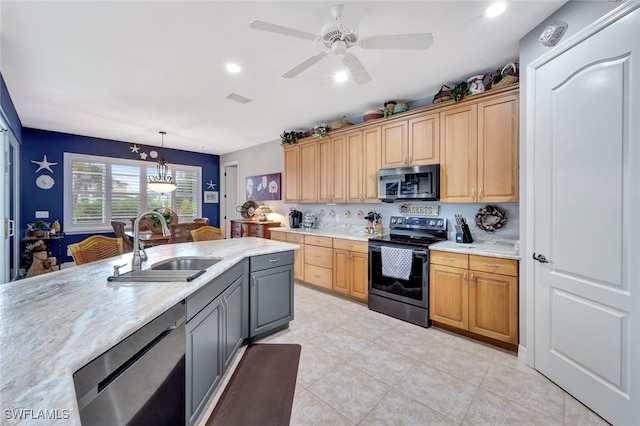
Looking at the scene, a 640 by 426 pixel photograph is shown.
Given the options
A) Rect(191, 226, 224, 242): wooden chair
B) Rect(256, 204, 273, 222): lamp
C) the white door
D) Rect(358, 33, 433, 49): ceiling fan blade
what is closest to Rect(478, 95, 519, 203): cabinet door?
the white door

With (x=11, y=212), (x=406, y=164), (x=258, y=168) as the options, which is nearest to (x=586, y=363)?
(x=406, y=164)

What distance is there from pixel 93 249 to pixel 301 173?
2965 mm

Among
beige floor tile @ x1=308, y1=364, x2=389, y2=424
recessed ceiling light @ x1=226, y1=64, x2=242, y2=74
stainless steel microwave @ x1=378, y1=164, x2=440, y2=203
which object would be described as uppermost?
recessed ceiling light @ x1=226, y1=64, x2=242, y2=74

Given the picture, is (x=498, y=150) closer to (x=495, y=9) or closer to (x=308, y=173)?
(x=495, y=9)

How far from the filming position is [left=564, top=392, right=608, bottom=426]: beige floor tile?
5.35 ft

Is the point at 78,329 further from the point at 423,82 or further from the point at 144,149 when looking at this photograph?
the point at 144,149

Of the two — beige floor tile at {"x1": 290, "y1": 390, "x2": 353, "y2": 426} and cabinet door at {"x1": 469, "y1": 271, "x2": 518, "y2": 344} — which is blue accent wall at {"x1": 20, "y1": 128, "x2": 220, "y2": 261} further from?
cabinet door at {"x1": 469, "y1": 271, "x2": 518, "y2": 344}

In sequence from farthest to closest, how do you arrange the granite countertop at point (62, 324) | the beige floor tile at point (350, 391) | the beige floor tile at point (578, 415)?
the beige floor tile at point (350, 391)
the beige floor tile at point (578, 415)
the granite countertop at point (62, 324)

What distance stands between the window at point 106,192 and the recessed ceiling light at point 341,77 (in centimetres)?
512

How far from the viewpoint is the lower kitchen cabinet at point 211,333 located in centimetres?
149

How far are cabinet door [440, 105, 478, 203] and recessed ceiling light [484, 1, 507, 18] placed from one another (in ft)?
3.10

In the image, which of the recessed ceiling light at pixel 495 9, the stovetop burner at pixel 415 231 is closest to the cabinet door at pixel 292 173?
the stovetop burner at pixel 415 231

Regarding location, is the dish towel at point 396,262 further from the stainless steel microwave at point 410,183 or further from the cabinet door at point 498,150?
the cabinet door at point 498,150

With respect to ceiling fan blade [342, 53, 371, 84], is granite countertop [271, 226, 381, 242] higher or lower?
lower
